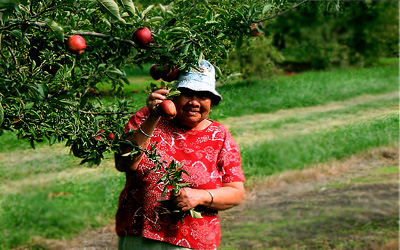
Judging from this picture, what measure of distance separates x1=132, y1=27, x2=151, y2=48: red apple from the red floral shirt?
31cm

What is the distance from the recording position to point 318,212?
5.89m

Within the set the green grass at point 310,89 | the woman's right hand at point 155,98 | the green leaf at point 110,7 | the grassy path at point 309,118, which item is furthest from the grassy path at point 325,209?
the green leaf at point 110,7

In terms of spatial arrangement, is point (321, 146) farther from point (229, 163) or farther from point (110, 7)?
point (110, 7)

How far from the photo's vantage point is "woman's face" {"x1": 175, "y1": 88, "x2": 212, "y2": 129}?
2.31 m

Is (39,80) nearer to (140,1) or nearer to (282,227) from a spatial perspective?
(140,1)

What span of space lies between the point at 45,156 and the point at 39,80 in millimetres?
3332

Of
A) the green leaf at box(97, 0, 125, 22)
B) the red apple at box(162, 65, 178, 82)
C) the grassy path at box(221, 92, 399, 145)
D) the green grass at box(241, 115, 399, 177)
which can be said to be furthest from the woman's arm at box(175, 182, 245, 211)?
the grassy path at box(221, 92, 399, 145)

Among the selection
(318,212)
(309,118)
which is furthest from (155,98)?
(309,118)

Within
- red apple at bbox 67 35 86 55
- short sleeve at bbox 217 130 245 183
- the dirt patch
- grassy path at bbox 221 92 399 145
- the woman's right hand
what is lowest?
the dirt patch

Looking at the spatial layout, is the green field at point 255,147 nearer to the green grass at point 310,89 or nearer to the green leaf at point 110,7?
the green grass at point 310,89

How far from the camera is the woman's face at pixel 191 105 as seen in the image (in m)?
2.31

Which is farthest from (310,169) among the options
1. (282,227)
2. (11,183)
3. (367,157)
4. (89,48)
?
(89,48)

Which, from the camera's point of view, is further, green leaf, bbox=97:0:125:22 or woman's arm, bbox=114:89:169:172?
woman's arm, bbox=114:89:169:172

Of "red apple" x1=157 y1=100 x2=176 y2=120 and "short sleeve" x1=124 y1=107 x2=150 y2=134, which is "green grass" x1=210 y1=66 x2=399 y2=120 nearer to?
"short sleeve" x1=124 y1=107 x2=150 y2=134
